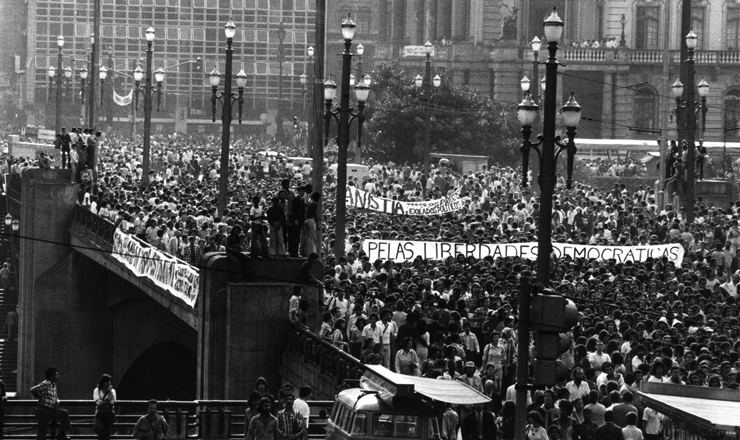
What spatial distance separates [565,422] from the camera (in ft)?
66.6

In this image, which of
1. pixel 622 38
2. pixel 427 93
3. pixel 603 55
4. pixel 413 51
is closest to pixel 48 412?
pixel 427 93

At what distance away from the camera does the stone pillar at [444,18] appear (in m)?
106

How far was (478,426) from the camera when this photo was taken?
2056 centimetres

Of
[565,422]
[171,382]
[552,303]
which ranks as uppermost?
[552,303]

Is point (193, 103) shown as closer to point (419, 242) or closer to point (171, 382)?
point (171, 382)

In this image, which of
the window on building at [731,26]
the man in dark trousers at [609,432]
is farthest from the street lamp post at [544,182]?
the window on building at [731,26]

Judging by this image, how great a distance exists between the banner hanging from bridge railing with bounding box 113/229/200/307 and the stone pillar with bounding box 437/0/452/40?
68094 mm

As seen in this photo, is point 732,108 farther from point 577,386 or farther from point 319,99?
point 577,386

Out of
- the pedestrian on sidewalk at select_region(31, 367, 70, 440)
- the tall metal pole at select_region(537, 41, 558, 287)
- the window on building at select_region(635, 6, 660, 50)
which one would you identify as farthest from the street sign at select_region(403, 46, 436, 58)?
the tall metal pole at select_region(537, 41, 558, 287)

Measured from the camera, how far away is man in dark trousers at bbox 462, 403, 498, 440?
67.2ft

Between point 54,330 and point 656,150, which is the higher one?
point 656,150

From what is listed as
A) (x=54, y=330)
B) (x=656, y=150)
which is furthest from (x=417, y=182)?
(x=656, y=150)

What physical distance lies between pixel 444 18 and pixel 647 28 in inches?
577

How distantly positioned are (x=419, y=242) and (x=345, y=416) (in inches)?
669
